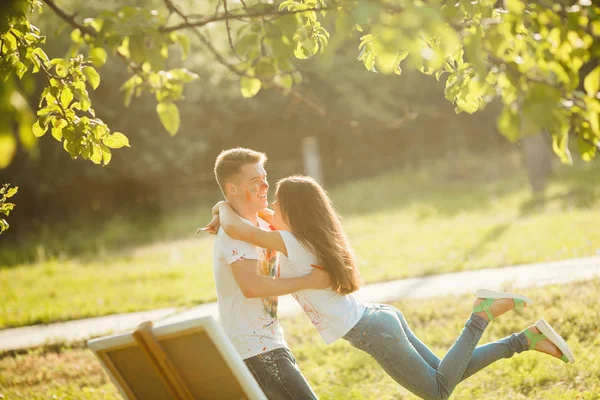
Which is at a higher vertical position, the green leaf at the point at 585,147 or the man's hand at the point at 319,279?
the green leaf at the point at 585,147

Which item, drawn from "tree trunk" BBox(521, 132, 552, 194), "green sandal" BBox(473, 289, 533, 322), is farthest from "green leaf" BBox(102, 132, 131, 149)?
"tree trunk" BBox(521, 132, 552, 194)

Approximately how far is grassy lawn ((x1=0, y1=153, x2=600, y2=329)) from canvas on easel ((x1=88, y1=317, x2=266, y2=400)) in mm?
5914

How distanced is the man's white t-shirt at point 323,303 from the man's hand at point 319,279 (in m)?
0.07

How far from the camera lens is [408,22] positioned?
8.52 feet

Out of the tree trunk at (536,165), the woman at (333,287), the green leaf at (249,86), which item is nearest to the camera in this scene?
the woman at (333,287)

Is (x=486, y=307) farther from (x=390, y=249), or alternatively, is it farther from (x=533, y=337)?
(x=390, y=249)

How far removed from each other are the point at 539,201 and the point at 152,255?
8.13 metres

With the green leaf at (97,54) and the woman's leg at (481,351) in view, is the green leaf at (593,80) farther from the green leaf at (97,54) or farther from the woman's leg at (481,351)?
the green leaf at (97,54)

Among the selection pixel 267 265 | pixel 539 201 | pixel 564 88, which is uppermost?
pixel 564 88

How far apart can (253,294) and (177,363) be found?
1.82 feet

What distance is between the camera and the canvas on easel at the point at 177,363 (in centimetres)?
299

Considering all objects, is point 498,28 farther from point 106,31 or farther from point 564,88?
point 106,31

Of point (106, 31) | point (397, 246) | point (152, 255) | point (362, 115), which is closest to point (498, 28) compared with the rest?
point (106, 31)

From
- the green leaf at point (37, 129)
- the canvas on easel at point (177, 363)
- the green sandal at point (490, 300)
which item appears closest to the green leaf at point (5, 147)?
the canvas on easel at point (177, 363)
